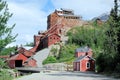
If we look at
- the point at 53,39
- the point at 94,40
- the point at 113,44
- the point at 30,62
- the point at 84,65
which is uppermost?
the point at 53,39

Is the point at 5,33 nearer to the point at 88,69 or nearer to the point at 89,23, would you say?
the point at 88,69

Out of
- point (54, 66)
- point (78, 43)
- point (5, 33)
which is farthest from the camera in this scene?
point (78, 43)

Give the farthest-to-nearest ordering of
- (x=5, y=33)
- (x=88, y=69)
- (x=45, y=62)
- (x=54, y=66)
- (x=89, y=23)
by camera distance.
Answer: (x=89, y=23)
(x=45, y=62)
(x=54, y=66)
(x=88, y=69)
(x=5, y=33)

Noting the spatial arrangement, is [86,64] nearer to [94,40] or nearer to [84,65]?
[84,65]

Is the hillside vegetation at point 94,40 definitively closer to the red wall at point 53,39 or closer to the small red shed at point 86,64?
the small red shed at point 86,64

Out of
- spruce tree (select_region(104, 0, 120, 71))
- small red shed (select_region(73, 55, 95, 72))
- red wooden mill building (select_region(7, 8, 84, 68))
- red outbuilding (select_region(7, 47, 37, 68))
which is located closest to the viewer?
spruce tree (select_region(104, 0, 120, 71))

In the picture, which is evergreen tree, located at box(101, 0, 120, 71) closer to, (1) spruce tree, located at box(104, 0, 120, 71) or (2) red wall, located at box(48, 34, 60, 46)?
(1) spruce tree, located at box(104, 0, 120, 71)

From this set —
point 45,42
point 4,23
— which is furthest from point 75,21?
point 4,23

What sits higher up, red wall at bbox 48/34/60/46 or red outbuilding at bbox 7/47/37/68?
red wall at bbox 48/34/60/46

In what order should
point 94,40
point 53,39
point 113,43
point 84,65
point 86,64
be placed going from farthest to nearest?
1. point 53,39
2. point 94,40
3. point 86,64
4. point 84,65
5. point 113,43

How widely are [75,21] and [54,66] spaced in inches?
1392

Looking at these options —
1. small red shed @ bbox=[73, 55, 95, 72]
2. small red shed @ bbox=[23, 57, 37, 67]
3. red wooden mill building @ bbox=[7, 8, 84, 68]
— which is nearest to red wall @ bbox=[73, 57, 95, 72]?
small red shed @ bbox=[73, 55, 95, 72]

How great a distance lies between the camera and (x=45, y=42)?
11681cm

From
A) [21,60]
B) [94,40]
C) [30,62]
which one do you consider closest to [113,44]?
[30,62]
